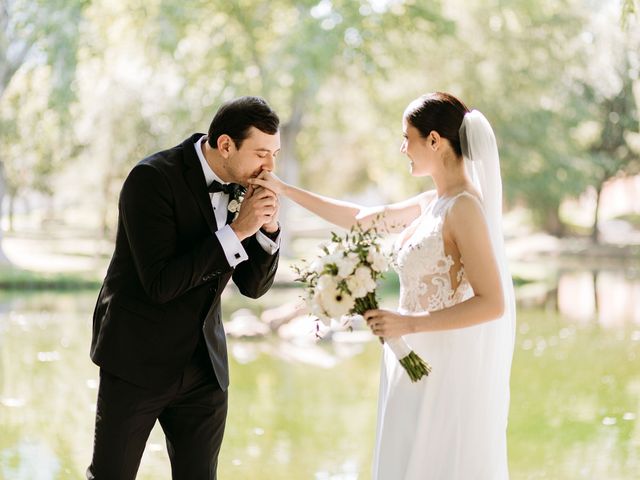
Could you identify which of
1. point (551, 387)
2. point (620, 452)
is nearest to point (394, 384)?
point (620, 452)

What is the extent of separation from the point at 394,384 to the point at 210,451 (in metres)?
0.64

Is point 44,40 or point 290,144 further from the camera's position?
point 290,144

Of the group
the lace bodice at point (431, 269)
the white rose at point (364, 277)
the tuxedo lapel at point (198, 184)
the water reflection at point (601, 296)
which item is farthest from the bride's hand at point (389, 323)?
the water reflection at point (601, 296)

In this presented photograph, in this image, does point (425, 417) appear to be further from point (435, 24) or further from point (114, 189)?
point (114, 189)

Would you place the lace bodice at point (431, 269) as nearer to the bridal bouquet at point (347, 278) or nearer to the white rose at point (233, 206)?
the bridal bouquet at point (347, 278)

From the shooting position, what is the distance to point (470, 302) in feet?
8.66

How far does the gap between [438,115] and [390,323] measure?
678 mm

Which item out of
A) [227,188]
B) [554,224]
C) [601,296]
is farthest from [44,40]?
[554,224]

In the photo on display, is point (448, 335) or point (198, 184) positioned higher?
point (198, 184)

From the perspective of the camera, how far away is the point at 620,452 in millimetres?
5699

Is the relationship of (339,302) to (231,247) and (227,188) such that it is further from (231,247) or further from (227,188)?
(227,188)

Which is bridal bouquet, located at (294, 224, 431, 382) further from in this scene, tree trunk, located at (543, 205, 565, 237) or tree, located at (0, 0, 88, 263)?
tree trunk, located at (543, 205, 565, 237)

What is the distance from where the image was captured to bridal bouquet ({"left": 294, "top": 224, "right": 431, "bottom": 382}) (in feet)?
8.50

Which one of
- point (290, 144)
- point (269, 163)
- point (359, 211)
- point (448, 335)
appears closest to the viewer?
point (269, 163)
